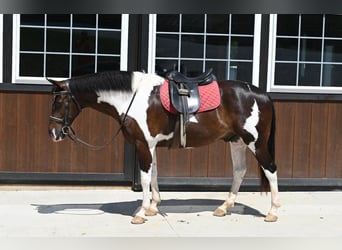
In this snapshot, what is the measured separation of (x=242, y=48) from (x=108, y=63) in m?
1.79

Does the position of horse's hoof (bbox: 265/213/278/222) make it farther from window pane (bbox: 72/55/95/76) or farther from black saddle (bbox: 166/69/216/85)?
window pane (bbox: 72/55/95/76)

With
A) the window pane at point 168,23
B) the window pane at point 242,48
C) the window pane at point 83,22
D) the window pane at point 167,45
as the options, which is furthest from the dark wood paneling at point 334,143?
the window pane at point 83,22

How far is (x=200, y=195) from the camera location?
6492 mm

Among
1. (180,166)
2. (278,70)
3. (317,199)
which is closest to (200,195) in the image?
(180,166)

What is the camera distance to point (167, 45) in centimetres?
655

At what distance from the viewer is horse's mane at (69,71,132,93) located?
4875 mm

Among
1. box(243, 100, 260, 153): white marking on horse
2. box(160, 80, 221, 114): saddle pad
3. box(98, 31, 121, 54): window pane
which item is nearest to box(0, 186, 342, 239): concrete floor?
box(243, 100, 260, 153): white marking on horse

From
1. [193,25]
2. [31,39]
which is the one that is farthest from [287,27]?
[31,39]

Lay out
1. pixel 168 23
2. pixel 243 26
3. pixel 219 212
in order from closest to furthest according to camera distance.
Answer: pixel 219 212, pixel 168 23, pixel 243 26

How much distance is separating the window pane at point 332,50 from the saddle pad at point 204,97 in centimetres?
240

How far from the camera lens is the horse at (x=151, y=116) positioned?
487 centimetres

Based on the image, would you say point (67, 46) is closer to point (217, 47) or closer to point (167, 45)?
point (167, 45)

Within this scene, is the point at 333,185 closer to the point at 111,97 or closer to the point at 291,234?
the point at 291,234

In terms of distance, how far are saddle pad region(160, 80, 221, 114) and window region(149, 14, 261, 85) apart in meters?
1.52
